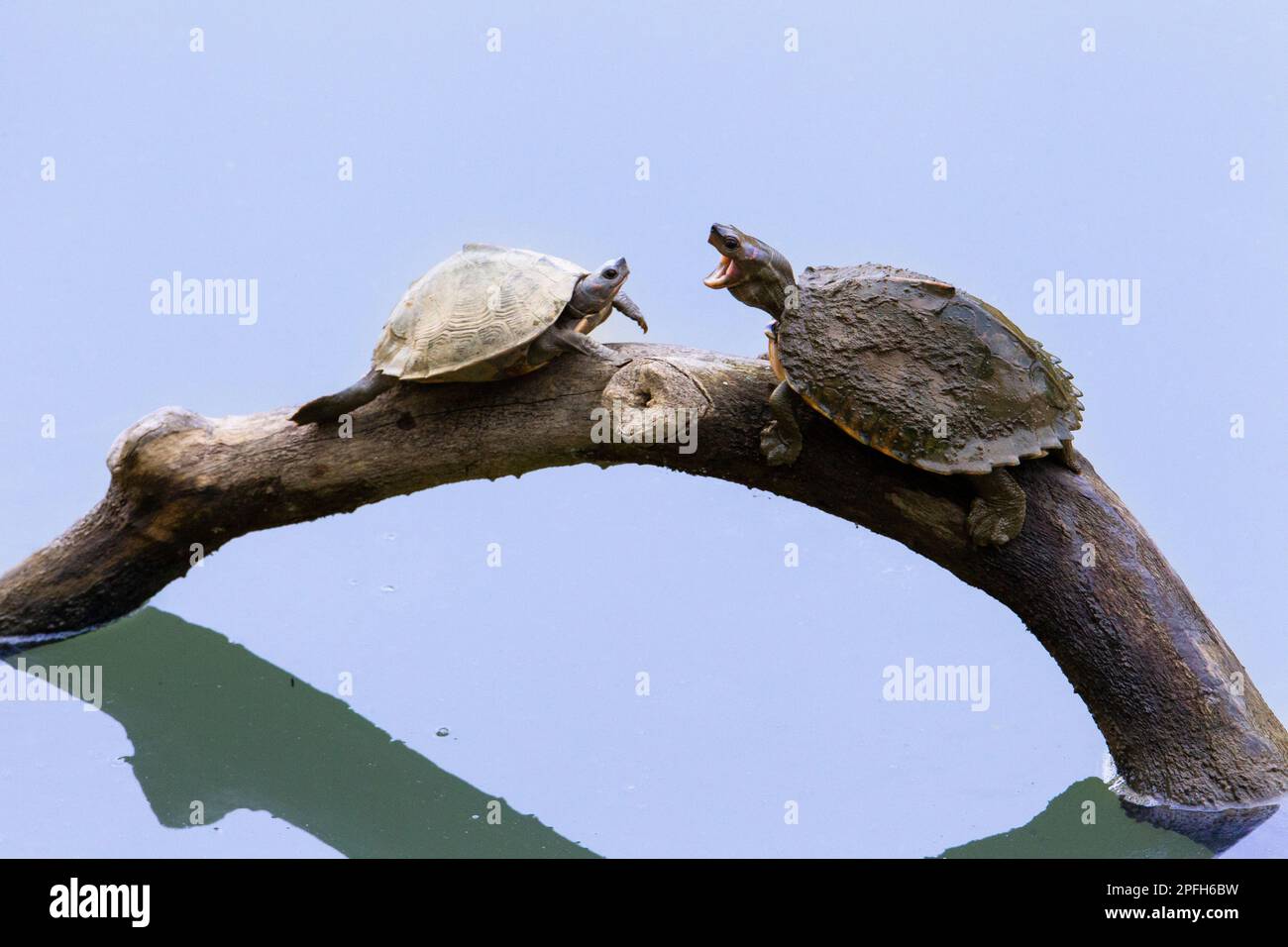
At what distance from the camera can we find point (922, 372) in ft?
16.4

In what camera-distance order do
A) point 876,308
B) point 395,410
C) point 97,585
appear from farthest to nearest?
1. point 97,585
2. point 395,410
3. point 876,308

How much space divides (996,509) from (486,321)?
2108 millimetres

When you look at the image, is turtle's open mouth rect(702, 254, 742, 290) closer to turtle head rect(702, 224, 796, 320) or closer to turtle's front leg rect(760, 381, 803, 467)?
turtle head rect(702, 224, 796, 320)

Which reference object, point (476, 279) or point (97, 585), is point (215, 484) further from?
point (476, 279)

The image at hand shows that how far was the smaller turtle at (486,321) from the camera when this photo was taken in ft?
17.2

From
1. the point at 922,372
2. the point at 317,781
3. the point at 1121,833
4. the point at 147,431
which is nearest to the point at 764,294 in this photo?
the point at 922,372

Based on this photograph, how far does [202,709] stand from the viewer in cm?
587

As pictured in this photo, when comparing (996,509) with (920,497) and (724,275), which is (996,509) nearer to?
(920,497)

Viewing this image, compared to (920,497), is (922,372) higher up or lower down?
higher up

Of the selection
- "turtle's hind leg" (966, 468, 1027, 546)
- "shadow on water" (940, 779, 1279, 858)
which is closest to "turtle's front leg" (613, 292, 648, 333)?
"turtle's hind leg" (966, 468, 1027, 546)

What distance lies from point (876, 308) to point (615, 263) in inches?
42.4

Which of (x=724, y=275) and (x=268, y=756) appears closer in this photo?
(x=724, y=275)

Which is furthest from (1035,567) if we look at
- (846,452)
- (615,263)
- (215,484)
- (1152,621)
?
(215,484)

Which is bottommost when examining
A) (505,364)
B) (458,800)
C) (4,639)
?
(458,800)
